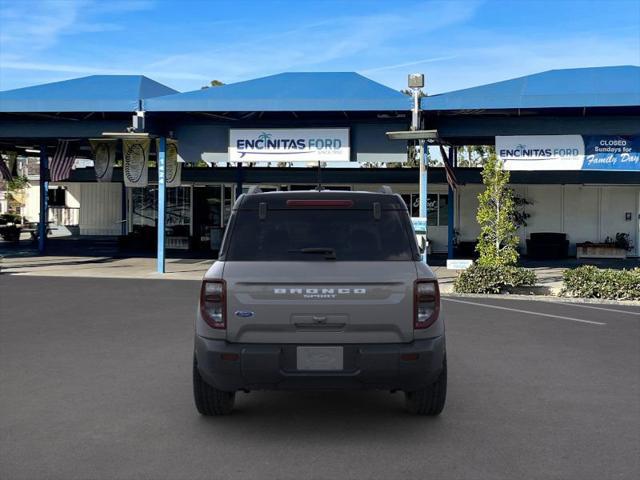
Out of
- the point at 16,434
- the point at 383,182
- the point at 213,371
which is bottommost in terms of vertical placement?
the point at 16,434

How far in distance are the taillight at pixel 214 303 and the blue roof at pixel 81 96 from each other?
15675 millimetres

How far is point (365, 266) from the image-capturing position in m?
5.05

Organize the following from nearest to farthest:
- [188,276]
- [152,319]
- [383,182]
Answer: [152,319], [188,276], [383,182]

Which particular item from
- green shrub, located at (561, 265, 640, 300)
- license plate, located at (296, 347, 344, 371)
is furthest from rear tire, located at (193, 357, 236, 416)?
green shrub, located at (561, 265, 640, 300)

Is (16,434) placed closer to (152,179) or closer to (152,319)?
(152,319)

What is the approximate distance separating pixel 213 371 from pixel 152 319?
6537 millimetres

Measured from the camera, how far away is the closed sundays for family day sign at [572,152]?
18844 mm

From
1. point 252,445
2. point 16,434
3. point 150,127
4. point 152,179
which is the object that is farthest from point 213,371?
point 152,179

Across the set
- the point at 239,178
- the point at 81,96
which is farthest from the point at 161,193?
the point at 239,178

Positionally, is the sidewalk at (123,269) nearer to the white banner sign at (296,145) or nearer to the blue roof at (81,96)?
the white banner sign at (296,145)

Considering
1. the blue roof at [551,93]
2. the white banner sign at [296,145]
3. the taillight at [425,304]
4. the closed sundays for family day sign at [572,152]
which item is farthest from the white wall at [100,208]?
the taillight at [425,304]

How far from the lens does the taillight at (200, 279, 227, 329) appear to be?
4980 mm

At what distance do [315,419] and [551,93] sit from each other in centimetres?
1440

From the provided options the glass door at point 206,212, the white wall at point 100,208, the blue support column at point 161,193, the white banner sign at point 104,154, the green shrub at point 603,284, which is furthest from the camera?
the white wall at point 100,208
